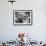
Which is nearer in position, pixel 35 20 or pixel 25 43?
pixel 25 43

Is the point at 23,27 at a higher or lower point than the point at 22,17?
lower

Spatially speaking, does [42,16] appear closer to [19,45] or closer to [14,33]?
[14,33]

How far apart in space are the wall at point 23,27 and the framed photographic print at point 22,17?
110 millimetres

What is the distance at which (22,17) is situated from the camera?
4902mm

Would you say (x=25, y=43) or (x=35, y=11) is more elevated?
(x=35, y=11)

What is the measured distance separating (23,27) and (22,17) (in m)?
0.37

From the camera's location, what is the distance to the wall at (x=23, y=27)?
16.0ft

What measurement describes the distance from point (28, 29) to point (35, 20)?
16.4 inches

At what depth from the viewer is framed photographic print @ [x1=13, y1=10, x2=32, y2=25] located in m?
4.88

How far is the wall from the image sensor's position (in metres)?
4.87

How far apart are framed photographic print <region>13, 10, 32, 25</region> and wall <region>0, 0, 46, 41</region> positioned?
0.36 ft

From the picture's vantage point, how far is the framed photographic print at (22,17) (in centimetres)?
488

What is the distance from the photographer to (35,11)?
4.89 meters

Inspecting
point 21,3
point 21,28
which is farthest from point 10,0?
point 21,28
